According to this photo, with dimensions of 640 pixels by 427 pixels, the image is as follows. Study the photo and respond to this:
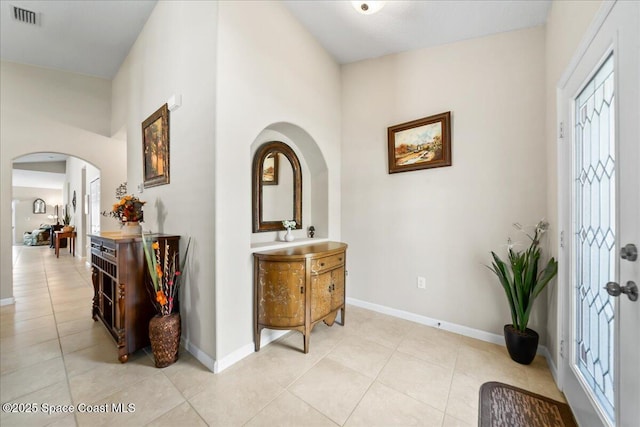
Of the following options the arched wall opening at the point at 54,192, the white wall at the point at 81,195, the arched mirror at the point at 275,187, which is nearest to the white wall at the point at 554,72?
the arched mirror at the point at 275,187

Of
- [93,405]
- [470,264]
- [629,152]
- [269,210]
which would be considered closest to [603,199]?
[629,152]

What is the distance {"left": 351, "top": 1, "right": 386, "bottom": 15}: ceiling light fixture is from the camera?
2021 mm

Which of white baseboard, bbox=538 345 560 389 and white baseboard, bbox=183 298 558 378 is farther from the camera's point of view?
white baseboard, bbox=183 298 558 378

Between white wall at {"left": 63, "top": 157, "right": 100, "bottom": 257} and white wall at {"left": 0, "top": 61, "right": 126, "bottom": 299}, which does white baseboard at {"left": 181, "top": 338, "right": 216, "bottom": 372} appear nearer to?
white wall at {"left": 0, "top": 61, "right": 126, "bottom": 299}

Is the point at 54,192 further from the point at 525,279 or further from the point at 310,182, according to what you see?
the point at 525,279

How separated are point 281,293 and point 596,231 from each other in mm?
1984

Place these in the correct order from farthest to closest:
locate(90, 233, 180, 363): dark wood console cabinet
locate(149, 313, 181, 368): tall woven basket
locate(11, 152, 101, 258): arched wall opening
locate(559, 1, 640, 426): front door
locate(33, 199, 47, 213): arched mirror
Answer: locate(33, 199, 47, 213): arched mirror < locate(11, 152, 101, 258): arched wall opening < locate(90, 233, 180, 363): dark wood console cabinet < locate(149, 313, 181, 368): tall woven basket < locate(559, 1, 640, 426): front door

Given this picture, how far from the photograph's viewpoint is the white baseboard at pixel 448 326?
1983mm

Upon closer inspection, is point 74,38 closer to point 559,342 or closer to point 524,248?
point 524,248

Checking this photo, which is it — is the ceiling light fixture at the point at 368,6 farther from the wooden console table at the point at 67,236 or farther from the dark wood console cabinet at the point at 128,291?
the wooden console table at the point at 67,236

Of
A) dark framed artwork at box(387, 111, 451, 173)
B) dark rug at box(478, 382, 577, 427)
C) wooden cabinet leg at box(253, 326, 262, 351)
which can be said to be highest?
dark framed artwork at box(387, 111, 451, 173)

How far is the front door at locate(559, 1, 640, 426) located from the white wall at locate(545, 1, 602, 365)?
0.14 metres

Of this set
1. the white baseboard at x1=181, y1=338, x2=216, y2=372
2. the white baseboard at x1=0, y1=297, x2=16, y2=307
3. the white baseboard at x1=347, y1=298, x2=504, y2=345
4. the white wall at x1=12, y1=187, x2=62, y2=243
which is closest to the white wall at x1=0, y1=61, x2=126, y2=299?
the white baseboard at x1=0, y1=297, x2=16, y2=307

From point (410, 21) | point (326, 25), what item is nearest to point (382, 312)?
point (410, 21)
